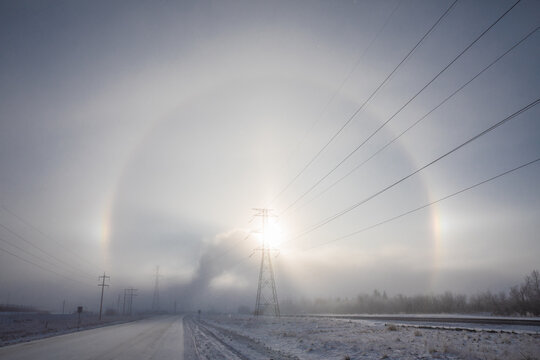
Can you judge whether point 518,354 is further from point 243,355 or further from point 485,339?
point 243,355

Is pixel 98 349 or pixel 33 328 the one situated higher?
pixel 98 349

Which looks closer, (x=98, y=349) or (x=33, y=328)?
(x=98, y=349)

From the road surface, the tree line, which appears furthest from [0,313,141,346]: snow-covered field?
the tree line

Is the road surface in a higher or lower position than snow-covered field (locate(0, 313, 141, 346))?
higher

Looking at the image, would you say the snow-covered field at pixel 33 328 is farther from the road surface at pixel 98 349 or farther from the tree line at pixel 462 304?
the tree line at pixel 462 304

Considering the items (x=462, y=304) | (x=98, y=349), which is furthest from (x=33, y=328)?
(x=462, y=304)

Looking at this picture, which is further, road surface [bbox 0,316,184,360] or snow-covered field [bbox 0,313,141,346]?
snow-covered field [bbox 0,313,141,346]

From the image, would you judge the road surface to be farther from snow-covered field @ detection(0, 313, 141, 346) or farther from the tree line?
the tree line

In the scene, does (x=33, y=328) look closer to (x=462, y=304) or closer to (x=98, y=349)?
(x=98, y=349)

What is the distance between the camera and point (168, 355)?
1766 cm

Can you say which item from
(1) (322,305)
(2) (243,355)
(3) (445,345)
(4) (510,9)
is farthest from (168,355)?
(1) (322,305)

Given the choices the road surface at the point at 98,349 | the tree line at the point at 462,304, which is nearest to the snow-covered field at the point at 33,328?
the road surface at the point at 98,349

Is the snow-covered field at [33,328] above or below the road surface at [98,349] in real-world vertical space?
below

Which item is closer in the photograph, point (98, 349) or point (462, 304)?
point (98, 349)
